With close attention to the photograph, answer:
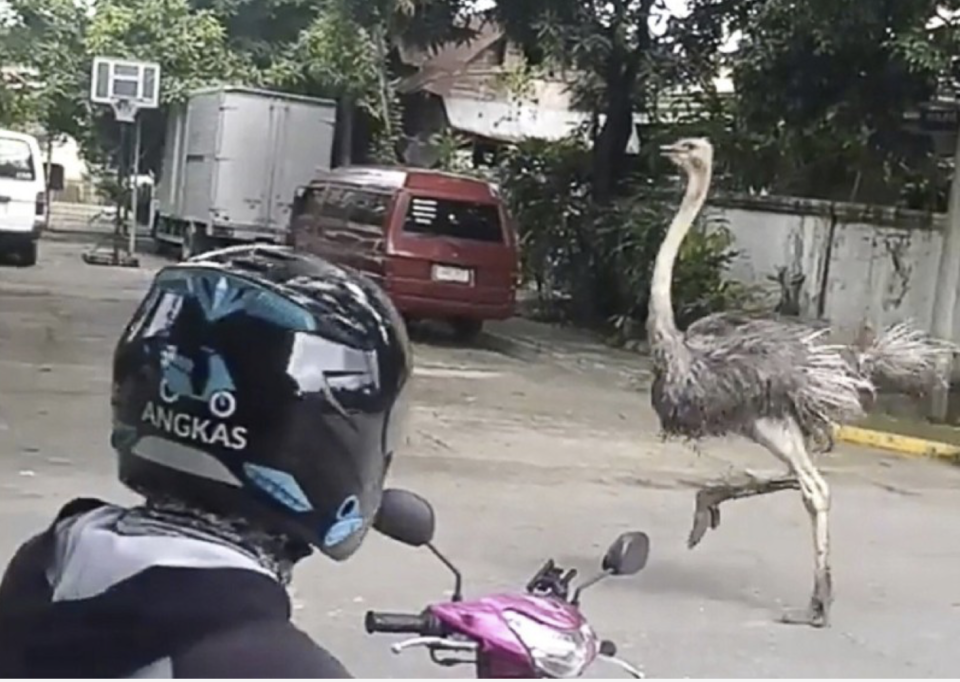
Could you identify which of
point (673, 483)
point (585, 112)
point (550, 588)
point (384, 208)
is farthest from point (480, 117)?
point (550, 588)

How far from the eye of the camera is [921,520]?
11047 millimetres

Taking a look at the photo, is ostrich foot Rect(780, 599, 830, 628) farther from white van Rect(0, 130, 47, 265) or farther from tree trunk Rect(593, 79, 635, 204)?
white van Rect(0, 130, 47, 265)

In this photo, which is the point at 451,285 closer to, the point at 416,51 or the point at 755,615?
the point at 416,51

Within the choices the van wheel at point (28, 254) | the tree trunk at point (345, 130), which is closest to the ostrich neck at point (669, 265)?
the van wheel at point (28, 254)

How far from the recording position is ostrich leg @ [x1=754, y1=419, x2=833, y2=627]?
8.05 m

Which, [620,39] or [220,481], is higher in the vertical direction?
[620,39]

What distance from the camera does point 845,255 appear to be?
19.8 m

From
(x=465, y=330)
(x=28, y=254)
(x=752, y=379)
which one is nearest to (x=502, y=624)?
(x=752, y=379)

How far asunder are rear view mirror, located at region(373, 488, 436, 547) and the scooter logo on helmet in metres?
0.53

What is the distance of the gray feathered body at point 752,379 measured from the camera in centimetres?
824

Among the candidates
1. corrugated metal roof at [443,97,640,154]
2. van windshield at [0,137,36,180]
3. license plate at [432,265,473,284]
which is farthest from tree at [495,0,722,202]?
van windshield at [0,137,36,180]

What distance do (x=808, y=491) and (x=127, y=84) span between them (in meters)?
21.1

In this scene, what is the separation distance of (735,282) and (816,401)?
41.2 ft

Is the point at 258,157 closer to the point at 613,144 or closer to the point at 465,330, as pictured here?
the point at 613,144
